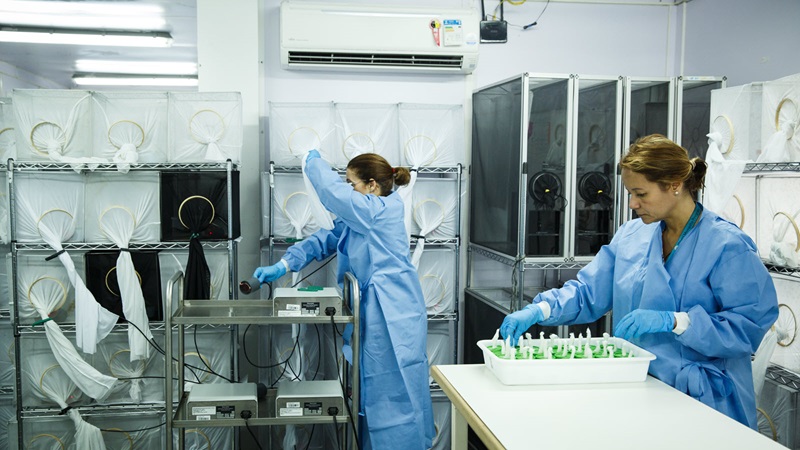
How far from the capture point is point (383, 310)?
2758mm

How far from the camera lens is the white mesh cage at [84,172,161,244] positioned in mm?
2896

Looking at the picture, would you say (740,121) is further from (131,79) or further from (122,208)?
(131,79)

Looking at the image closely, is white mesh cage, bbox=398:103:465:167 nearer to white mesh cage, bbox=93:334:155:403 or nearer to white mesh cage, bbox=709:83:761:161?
white mesh cage, bbox=709:83:761:161

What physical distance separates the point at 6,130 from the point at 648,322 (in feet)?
9.80

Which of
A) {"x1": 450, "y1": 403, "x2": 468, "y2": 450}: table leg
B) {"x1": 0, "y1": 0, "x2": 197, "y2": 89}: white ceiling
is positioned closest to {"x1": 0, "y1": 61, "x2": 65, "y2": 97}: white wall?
{"x1": 0, "y1": 0, "x2": 197, "y2": 89}: white ceiling

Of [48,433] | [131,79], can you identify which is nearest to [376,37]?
[48,433]

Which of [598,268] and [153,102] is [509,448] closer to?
→ [598,268]

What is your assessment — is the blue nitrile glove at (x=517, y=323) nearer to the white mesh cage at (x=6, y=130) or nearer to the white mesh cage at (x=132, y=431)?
the white mesh cage at (x=132, y=431)

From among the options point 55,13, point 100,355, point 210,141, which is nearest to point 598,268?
point 210,141

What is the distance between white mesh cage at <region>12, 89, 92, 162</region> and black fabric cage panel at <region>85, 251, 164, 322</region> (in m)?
0.51

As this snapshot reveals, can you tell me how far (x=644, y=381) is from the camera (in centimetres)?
172

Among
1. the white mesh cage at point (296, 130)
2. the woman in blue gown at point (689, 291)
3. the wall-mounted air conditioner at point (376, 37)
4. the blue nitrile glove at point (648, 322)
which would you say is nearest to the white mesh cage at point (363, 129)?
the white mesh cage at point (296, 130)

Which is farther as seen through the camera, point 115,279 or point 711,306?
point 115,279

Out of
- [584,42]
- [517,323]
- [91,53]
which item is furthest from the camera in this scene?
[91,53]
